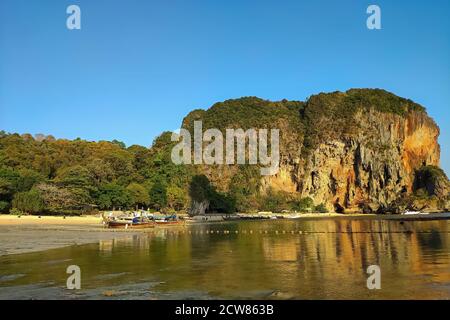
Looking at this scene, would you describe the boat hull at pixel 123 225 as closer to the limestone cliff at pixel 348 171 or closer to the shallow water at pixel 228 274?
the shallow water at pixel 228 274

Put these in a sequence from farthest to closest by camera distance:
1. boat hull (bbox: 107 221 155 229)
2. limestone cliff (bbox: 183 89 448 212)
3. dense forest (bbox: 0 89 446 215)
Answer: limestone cliff (bbox: 183 89 448 212), dense forest (bbox: 0 89 446 215), boat hull (bbox: 107 221 155 229)

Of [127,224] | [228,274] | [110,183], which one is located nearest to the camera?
[228,274]

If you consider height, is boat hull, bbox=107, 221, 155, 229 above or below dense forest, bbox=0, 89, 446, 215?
below

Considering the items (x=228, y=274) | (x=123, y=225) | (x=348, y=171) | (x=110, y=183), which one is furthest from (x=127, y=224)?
(x=348, y=171)

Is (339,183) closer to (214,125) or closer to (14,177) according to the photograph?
(214,125)

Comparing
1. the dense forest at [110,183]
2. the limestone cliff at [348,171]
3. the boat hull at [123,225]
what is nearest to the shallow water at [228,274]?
the boat hull at [123,225]

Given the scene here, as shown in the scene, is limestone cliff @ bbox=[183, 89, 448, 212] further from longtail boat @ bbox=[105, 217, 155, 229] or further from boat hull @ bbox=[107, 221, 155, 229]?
boat hull @ bbox=[107, 221, 155, 229]

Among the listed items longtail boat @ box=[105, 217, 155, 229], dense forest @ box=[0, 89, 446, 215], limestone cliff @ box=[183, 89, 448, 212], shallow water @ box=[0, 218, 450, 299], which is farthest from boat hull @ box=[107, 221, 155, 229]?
limestone cliff @ box=[183, 89, 448, 212]

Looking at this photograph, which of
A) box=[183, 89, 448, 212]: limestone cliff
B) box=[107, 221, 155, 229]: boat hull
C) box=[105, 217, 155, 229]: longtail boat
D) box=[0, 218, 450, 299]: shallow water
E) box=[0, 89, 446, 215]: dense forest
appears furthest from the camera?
box=[183, 89, 448, 212]: limestone cliff

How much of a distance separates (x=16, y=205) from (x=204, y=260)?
5138cm

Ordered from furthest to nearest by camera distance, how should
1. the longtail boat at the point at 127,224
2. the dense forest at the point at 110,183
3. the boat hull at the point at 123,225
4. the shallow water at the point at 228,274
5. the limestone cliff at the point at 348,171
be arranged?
the limestone cliff at the point at 348,171, the dense forest at the point at 110,183, the longtail boat at the point at 127,224, the boat hull at the point at 123,225, the shallow water at the point at 228,274

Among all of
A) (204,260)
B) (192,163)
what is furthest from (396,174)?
(204,260)

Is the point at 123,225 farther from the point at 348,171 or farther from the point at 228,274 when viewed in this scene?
the point at 348,171

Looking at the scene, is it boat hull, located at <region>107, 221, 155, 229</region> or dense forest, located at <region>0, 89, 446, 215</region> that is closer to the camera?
boat hull, located at <region>107, 221, 155, 229</region>
